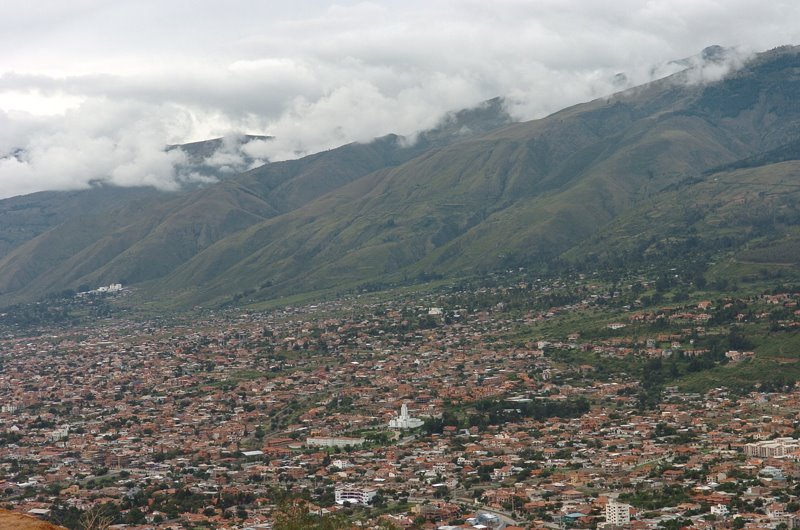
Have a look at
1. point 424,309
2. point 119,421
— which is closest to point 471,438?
point 119,421

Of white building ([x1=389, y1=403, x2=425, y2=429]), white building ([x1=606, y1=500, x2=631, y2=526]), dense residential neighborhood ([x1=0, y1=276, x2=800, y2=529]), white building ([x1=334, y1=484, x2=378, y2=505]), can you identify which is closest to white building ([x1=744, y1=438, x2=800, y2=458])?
dense residential neighborhood ([x1=0, y1=276, x2=800, y2=529])

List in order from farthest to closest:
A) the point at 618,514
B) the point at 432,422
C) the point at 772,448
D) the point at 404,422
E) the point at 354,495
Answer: the point at 432,422 < the point at 404,422 < the point at 772,448 < the point at 354,495 < the point at 618,514

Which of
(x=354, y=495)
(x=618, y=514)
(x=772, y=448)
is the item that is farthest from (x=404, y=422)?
(x=618, y=514)

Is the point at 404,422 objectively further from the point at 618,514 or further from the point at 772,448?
the point at 618,514

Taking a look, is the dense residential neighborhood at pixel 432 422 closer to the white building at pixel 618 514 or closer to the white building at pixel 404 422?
the white building at pixel 618 514

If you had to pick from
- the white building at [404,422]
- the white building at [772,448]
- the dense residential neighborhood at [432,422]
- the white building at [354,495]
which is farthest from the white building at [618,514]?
the white building at [404,422]

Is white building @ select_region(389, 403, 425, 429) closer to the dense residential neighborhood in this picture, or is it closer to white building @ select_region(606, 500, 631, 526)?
the dense residential neighborhood

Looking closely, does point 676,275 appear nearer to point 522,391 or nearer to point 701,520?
point 522,391
